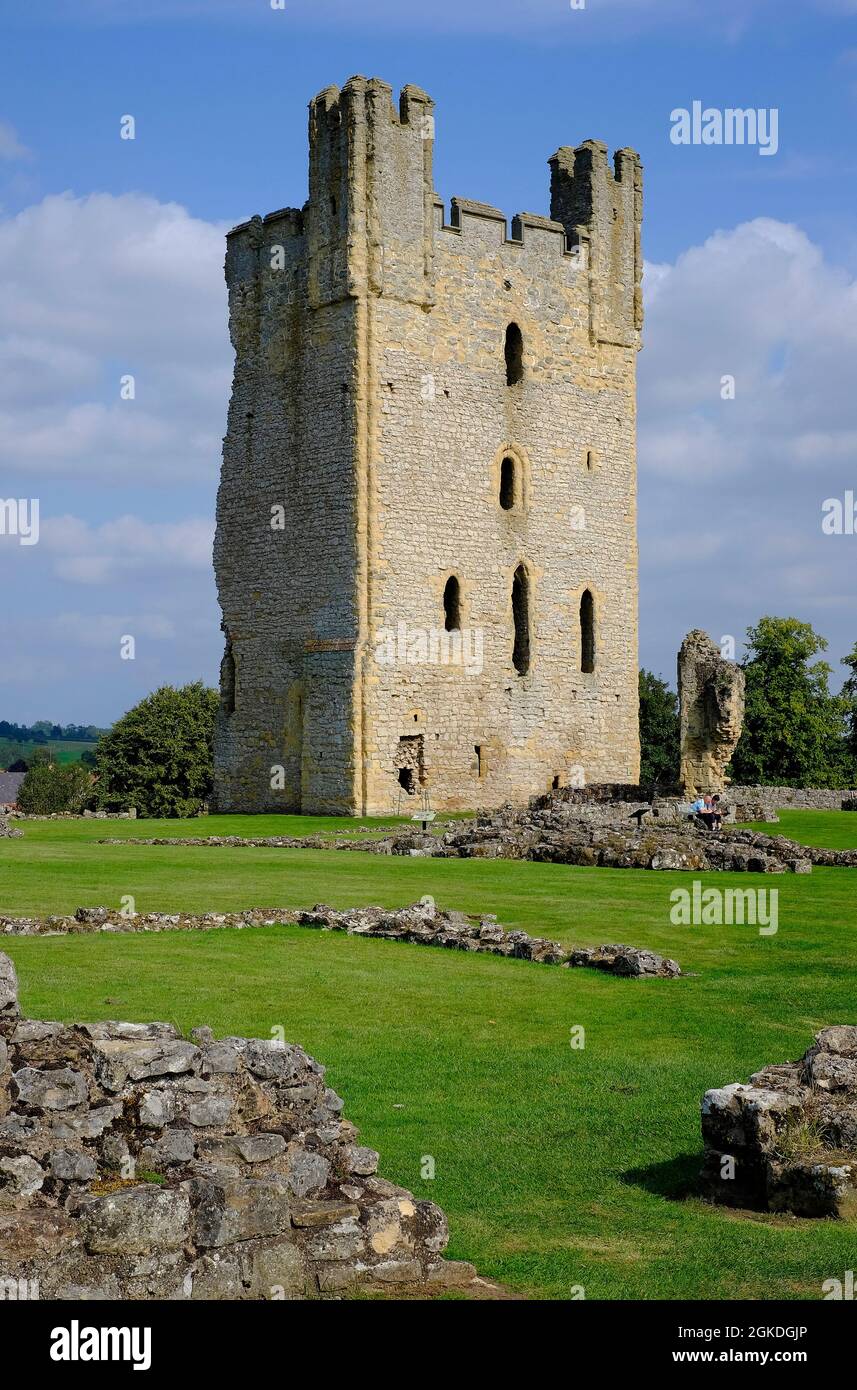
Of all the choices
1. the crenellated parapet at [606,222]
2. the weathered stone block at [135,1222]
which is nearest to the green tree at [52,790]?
the crenellated parapet at [606,222]

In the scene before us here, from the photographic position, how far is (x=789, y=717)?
208ft

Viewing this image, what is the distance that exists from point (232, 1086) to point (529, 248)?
112 ft

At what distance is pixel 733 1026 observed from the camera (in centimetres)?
1156

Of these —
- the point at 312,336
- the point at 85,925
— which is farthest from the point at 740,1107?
the point at 312,336

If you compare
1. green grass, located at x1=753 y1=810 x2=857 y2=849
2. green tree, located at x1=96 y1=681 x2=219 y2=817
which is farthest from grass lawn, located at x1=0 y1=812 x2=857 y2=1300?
green tree, located at x1=96 y1=681 x2=219 y2=817

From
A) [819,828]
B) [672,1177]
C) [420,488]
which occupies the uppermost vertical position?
[420,488]

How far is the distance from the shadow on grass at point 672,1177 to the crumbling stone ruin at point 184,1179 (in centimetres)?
160

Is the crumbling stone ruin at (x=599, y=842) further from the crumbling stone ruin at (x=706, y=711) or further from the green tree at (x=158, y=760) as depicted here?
the green tree at (x=158, y=760)

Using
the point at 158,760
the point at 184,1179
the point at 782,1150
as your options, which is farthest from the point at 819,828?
the point at 158,760

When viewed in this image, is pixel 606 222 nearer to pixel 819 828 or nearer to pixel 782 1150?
pixel 819 828

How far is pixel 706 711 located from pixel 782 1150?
938 inches

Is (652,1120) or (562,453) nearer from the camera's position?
(652,1120)
